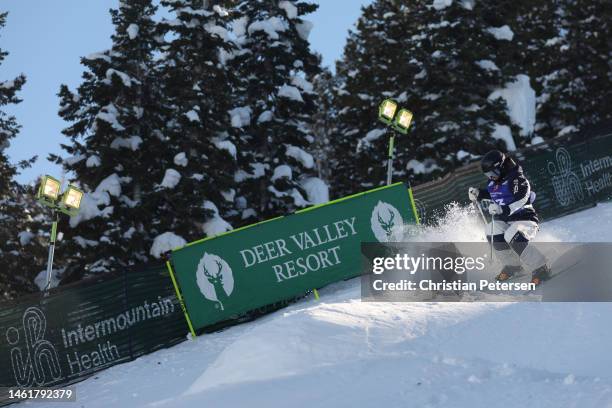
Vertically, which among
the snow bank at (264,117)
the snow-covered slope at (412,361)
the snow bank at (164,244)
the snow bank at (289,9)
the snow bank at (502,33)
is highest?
the snow bank at (289,9)

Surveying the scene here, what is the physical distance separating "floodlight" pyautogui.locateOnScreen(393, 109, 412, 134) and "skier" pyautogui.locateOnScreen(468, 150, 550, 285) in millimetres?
6158

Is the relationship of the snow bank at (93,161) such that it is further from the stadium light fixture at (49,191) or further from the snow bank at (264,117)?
the snow bank at (264,117)

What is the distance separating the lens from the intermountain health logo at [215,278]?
1359cm

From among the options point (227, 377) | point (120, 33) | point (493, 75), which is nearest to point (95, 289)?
point (227, 377)

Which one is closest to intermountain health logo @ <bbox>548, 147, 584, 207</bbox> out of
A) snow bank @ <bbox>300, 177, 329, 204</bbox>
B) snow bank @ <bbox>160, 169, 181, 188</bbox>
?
snow bank @ <bbox>300, 177, 329, 204</bbox>

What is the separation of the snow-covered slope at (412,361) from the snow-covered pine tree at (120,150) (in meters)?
9.25

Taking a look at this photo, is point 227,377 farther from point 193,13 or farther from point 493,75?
point 493,75

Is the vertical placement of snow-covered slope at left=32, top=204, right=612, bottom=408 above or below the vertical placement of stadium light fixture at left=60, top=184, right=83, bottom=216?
below

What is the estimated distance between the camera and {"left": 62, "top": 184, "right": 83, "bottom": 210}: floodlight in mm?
13641

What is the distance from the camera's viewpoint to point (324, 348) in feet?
26.5

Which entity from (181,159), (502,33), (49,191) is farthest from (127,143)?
(502,33)

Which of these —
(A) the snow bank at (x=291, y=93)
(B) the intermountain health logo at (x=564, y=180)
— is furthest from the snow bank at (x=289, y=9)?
(B) the intermountain health logo at (x=564, y=180)

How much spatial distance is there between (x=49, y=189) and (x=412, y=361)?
358 inches

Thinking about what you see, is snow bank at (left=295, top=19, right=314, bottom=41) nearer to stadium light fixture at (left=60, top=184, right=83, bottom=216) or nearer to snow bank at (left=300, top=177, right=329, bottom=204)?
snow bank at (left=300, top=177, right=329, bottom=204)
